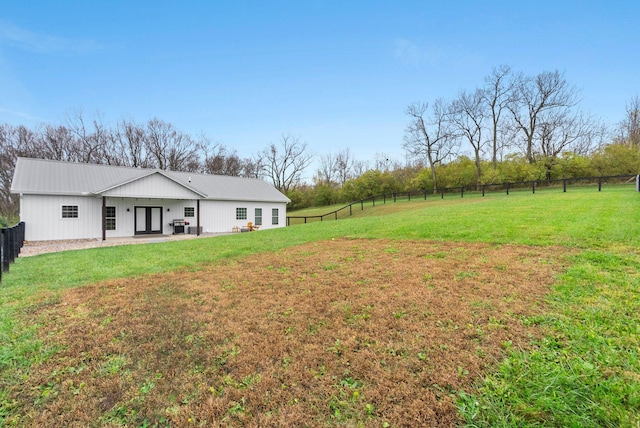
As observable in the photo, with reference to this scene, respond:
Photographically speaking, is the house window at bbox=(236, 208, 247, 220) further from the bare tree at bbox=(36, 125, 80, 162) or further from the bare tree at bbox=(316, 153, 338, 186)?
the bare tree at bbox=(316, 153, 338, 186)

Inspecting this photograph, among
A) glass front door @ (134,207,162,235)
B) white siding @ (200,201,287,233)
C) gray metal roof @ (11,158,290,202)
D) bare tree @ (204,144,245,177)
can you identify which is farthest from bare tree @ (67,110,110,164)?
white siding @ (200,201,287,233)

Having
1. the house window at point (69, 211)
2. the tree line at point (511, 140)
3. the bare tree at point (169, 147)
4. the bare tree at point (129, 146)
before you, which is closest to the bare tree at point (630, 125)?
the tree line at point (511, 140)

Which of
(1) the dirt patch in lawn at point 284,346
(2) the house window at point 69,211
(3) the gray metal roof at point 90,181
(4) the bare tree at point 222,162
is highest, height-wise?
(4) the bare tree at point 222,162

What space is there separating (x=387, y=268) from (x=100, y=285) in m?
5.28

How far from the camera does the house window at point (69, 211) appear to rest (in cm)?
1409

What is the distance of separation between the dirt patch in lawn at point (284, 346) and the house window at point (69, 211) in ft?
41.7

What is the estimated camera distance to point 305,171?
44312 millimetres

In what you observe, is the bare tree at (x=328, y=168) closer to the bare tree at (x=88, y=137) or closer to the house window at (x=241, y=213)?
the house window at (x=241, y=213)

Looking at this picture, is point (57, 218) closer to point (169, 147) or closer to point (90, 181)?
point (90, 181)

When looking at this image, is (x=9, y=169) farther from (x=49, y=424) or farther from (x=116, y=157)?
(x=49, y=424)

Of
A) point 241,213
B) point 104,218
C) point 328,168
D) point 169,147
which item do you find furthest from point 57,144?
point 328,168

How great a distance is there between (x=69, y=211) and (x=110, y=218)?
1728 millimetres

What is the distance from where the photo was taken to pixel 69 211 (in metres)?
14.2

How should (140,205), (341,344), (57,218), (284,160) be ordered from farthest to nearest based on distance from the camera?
(284,160), (140,205), (57,218), (341,344)
